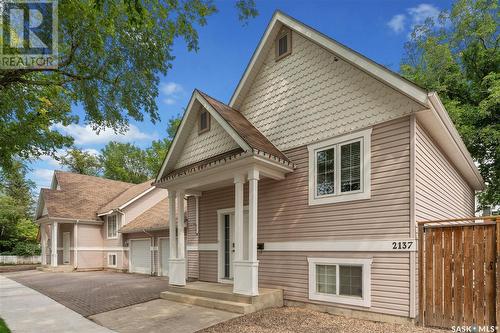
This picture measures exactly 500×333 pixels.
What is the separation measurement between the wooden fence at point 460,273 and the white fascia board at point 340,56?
102 inches

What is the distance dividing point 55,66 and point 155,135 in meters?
31.5

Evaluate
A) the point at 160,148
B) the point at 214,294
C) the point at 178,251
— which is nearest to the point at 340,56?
the point at 214,294

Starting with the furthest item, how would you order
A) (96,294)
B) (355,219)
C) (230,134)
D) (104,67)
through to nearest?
(96,294)
(104,67)
(230,134)
(355,219)

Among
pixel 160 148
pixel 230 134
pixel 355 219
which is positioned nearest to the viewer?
pixel 355 219

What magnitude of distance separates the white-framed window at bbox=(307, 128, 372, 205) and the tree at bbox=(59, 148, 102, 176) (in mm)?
41533

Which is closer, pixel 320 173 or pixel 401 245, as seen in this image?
pixel 401 245

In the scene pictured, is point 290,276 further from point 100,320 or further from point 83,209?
point 83,209

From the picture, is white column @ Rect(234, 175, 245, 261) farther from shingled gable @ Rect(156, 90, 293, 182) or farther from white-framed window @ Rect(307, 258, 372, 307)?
white-framed window @ Rect(307, 258, 372, 307)

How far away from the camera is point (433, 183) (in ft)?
Result: 27.2

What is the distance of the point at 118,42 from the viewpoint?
30.6ft

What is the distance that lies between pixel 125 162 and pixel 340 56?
41816mm

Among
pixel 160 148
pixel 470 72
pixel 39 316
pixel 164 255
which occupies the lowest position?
pixel 164 255

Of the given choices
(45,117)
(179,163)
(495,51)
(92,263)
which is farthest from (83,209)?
(495,51)

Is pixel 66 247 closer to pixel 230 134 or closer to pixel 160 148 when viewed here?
pixel 160 148
